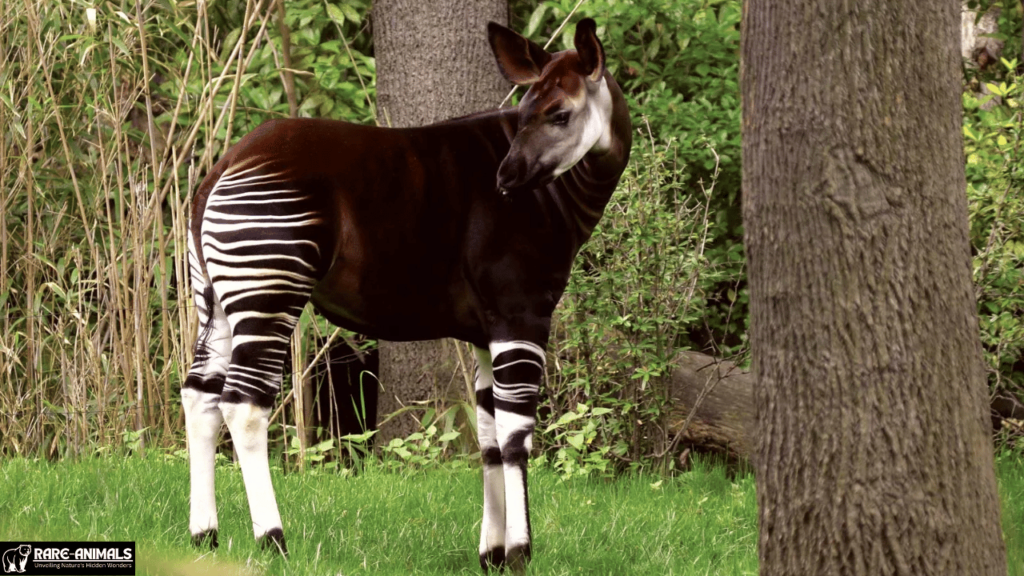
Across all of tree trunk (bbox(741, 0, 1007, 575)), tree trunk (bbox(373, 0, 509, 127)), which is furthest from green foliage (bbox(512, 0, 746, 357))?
tree trunk (bbox(741, 0, 1007, 575))

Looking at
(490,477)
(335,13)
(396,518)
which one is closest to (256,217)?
(490,477)

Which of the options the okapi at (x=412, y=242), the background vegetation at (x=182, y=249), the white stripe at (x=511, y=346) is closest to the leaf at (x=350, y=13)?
the background vegetation at (x=182, y=249)

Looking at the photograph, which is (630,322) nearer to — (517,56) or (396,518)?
(396,518)

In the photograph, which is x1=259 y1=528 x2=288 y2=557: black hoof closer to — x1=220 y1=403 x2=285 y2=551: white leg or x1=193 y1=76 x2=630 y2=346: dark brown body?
x1=220 y1=403 x2=285 y2=551: white leg

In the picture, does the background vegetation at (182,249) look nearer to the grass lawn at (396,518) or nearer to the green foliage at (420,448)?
the green foliage at (420,448)

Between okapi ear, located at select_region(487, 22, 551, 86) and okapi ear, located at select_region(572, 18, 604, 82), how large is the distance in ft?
0.45

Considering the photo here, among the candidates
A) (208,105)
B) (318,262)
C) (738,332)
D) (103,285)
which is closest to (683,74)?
(738,332)

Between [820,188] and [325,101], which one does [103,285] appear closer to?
[325,101]

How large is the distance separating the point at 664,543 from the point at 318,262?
5.02 ft

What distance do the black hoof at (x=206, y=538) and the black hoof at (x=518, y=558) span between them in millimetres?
875

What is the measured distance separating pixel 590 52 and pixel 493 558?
5.03 feet

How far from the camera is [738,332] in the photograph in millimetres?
6578

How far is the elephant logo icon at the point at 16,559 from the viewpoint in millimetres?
3045

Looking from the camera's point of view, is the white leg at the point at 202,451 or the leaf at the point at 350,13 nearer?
the white leg at the point at 202,451
